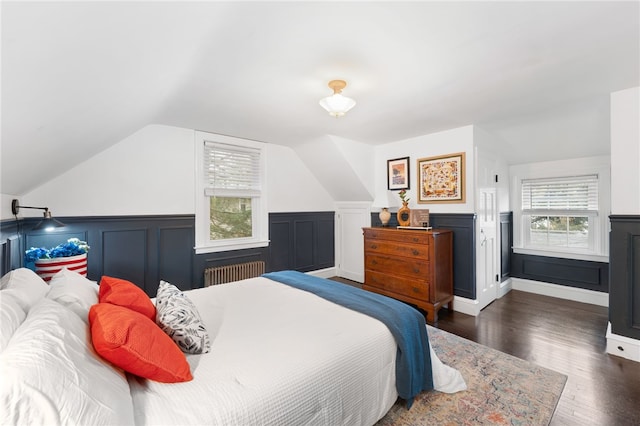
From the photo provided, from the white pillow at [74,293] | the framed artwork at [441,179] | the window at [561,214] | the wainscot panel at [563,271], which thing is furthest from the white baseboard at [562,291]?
the white pillow at [74,293]

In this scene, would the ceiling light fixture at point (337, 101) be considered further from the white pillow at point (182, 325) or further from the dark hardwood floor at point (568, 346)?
the dark hardwood floor at point (568, 346)

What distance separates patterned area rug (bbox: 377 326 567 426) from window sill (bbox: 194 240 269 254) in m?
2.68

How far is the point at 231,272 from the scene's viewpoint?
370 cm

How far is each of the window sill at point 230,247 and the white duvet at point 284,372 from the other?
1580 mm

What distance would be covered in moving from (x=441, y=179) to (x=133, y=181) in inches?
145

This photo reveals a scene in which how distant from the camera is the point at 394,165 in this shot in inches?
163

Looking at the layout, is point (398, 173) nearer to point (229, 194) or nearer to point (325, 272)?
point (325, 272)

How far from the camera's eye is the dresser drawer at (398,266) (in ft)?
10.7

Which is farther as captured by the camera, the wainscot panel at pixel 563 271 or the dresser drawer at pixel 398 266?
the wainscot panel at pixel 563 271

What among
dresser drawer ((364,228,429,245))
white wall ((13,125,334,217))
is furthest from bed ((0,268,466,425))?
dresser drawer ((364,228,429,245))

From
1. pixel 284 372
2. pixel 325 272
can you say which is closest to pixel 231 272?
pixel 325 272

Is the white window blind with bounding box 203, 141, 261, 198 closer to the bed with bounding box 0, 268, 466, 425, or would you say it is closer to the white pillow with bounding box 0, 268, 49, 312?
the bed with bounding box 0, 268, 466, 425

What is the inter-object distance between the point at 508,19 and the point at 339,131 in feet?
7.41

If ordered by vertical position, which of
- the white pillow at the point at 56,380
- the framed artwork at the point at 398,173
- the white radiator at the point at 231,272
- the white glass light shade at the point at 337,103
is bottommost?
the white radiator at the point at 231,272
